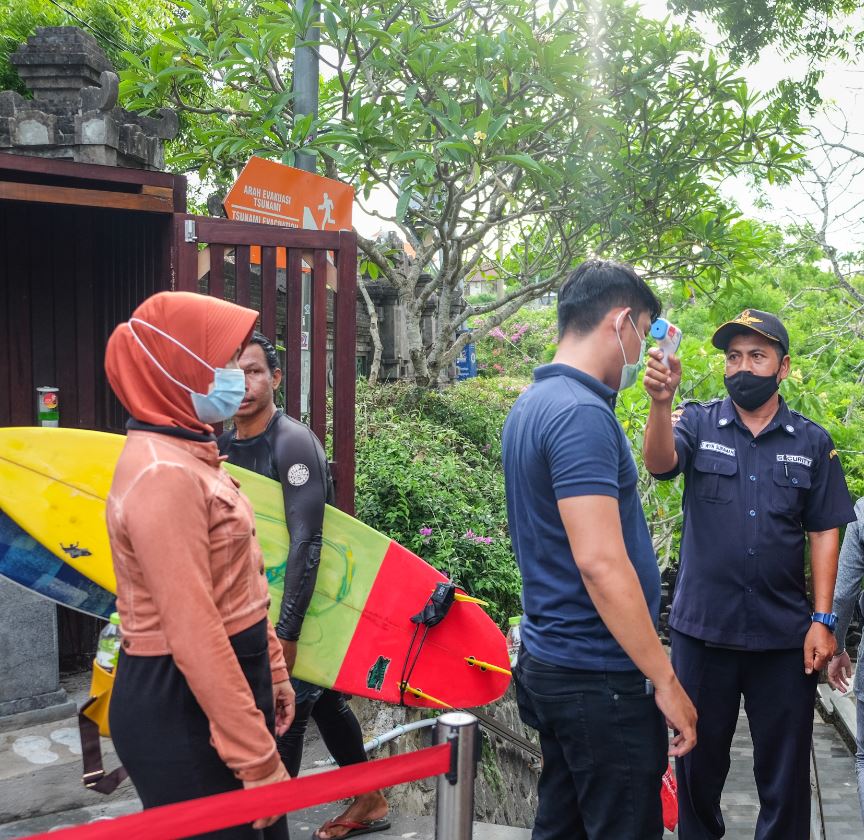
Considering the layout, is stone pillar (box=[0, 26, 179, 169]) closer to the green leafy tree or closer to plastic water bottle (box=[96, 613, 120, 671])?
the green leafy tree

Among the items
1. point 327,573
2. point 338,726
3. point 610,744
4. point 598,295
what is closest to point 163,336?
point 598,295

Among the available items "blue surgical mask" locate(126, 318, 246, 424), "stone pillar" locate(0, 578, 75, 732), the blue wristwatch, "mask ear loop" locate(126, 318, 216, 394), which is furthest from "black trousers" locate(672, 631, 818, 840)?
"stone pillar" locate(0, 578, 75, 732)

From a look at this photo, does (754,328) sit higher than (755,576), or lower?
higher

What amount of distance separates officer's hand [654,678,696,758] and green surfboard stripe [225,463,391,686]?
4.76 ft

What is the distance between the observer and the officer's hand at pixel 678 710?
1964 mm

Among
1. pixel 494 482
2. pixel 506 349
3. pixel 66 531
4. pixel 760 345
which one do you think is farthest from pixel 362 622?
pixel 506 349

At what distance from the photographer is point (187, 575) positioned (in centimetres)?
165

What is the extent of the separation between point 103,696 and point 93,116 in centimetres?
265

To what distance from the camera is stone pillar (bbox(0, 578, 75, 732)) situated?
3.95 meters

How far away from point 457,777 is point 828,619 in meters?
1.46

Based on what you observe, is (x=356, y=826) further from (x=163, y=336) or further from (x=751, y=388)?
(x=163, y=336)

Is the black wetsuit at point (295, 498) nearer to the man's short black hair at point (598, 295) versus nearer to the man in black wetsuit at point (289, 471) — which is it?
the man in black wetsuit at point (289, 471)

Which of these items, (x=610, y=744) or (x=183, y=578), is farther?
(x=610, y=744)

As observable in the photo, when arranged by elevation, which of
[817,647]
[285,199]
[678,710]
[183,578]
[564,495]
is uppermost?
[285,199]
